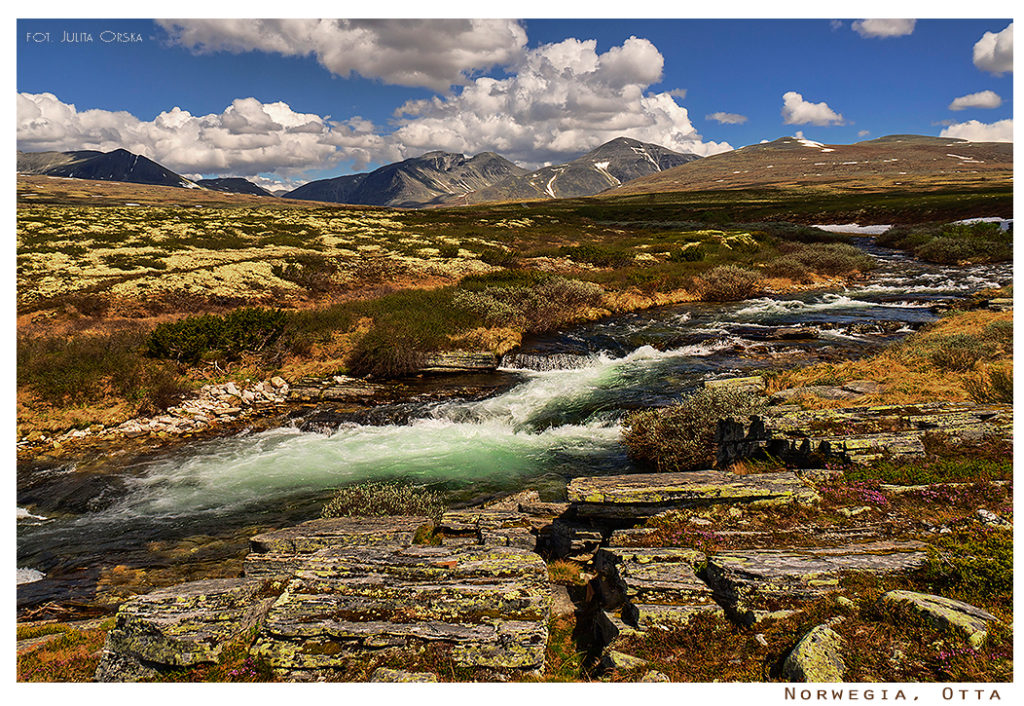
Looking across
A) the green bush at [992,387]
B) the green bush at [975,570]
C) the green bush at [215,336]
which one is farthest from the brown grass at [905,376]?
the green bush at [215,336]

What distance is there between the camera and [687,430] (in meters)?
13.9

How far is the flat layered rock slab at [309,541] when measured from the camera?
8359 mm

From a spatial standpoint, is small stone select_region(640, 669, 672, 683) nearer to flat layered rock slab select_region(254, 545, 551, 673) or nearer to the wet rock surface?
flat layered rock slab select_region(254, 545, 551, 673)

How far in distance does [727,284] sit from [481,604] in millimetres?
37939

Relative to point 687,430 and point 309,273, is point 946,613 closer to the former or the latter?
point 687,430

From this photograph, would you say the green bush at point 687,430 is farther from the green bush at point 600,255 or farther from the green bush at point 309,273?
the green bush at point 600,255

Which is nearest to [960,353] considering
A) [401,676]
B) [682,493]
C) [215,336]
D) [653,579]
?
[682,493]

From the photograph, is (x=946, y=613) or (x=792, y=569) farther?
→ (x=792, y=569)

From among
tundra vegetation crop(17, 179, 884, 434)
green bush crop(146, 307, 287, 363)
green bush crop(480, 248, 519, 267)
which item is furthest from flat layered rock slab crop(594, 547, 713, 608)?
green bush crop(480, 248, 519, 267)

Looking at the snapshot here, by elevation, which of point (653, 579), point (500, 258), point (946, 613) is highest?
point (500, 258)

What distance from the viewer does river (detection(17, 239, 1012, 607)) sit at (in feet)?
39.5

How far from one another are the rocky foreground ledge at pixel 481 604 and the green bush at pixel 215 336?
17141 mm

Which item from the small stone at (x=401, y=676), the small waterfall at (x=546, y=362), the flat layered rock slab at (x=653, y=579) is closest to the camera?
the small stone at (x=401, y=676)

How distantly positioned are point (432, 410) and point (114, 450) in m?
10.8
